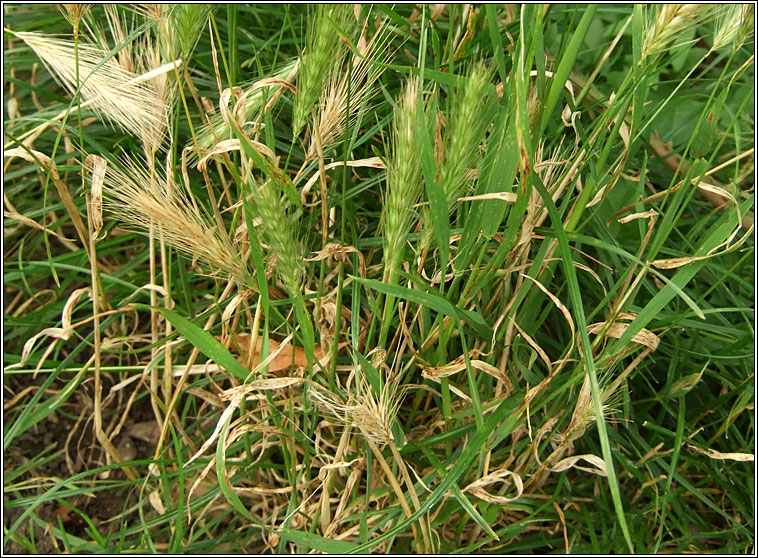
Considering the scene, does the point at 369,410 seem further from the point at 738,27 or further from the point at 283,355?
the point at 738,27

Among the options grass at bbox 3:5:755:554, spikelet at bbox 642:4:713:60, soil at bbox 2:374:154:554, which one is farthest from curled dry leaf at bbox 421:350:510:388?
Result: soil at bbox 2:374:154:554

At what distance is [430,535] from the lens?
0.90 metres

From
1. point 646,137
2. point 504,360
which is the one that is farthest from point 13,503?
point 646,137

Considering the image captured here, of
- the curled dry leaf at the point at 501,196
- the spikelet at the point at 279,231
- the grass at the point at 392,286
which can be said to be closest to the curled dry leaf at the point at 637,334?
the grass at the point at 392,286

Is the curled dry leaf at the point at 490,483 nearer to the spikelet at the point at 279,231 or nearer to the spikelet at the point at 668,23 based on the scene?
the spikelet at the point at 279,231

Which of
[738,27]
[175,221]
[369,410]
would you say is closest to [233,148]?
[175,221]

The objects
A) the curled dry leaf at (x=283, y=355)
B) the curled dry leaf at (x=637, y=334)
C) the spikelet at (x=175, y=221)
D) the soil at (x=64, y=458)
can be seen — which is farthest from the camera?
the soil at (x=64, y=458)

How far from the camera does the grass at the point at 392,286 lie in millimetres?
704

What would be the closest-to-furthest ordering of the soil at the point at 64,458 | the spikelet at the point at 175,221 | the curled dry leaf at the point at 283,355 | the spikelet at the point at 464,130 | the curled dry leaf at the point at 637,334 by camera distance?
1. the spikelet at the point at 464,130
2. the spikelet at the point at 175,221
3. the curled dry leaf at the point at 637,334
4. the curled dry leaf at the point at 283,355
5. the soil at the point at 64,458

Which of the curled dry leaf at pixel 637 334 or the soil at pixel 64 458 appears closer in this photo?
the curled dry leaf at pixel 637 334

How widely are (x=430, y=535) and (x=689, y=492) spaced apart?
416 millimetres

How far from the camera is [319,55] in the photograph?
2.35ft

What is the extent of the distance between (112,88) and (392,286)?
0.44 metres

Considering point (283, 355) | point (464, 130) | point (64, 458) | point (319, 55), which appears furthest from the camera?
point (64, 458)
